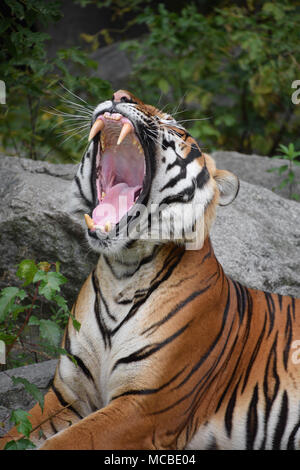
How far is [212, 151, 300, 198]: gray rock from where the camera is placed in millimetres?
5340

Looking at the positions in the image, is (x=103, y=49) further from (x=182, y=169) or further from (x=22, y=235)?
(x=182, y=169)

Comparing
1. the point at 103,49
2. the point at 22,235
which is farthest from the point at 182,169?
the point at 103,49

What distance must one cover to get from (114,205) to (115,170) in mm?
252

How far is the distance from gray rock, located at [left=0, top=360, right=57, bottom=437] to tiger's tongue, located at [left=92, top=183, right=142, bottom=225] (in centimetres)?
83

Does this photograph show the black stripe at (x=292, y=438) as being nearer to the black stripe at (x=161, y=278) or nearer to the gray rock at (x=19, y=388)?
the black stripe at (x=161, y=278)

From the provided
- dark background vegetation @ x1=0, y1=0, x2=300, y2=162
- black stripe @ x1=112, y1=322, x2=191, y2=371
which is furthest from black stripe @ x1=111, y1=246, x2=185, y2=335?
dark background vegetation @ x1=0, y1=0, x2=300, y2=162

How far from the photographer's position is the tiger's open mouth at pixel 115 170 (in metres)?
2.57

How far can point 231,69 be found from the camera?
23.3ft

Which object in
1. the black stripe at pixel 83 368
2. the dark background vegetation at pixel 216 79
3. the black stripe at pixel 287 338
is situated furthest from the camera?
the dark background vegetation at pixel 216 79

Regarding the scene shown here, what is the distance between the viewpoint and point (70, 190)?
9.16 feet

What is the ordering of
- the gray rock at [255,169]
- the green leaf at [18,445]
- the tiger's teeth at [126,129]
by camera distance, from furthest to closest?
the gray rock at [255,169] < the tiger's teeth at [126,129] < the green leaf at [18,445]

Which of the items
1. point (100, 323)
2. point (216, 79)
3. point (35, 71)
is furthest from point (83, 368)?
point (216, 79)

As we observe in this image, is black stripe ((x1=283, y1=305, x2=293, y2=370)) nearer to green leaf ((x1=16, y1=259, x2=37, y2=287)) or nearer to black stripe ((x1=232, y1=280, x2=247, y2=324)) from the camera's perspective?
black stripe ((x1=232, y1=280, x2=247, y2=324))

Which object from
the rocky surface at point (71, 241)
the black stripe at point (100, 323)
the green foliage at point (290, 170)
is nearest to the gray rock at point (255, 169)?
the green foliage at point (290, 170)
